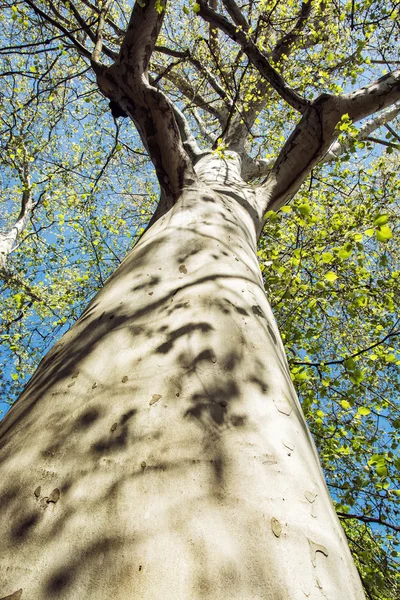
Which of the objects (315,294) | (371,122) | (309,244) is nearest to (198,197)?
(315,294)

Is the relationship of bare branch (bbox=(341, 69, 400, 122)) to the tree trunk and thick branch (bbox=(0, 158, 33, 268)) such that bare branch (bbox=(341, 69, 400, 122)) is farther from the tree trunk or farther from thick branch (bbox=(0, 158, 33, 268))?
thick branch (bbox=(0, 158, 33, 268))

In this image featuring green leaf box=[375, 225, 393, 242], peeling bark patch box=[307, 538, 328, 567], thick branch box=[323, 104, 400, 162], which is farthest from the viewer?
thick branch box=[323, 104, 400, 162]

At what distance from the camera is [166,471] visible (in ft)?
2.49

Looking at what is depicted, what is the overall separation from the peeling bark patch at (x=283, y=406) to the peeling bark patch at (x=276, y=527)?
1.08 feet

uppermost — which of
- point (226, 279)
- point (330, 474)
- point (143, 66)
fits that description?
point (143, 66)

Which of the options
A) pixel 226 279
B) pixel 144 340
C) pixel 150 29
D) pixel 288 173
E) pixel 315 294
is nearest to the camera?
pixel 144 340

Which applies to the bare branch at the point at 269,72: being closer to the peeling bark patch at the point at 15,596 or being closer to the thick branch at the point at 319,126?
the thick branch at the point at 319,126

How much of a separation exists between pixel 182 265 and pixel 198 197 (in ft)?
2.98

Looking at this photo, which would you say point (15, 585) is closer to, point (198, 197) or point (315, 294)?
point (198, 197)

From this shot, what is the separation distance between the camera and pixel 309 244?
5.26 metres

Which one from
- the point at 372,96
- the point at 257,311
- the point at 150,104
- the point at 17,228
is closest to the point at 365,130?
the point at 372,96

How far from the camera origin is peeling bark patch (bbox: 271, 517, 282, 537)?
673 millimetres

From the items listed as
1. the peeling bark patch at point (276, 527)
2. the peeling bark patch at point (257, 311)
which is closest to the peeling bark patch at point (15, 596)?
the peeling bark patch at point (276, 527)

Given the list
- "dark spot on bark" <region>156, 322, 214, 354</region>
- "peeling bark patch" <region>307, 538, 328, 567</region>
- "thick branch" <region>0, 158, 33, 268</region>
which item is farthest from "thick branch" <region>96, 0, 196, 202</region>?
"thick branch" <region>0, 158, 33, 268</region>
